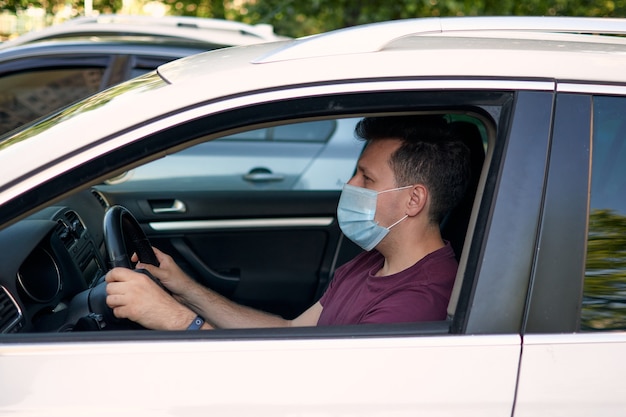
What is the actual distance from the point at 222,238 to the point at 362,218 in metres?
1.85

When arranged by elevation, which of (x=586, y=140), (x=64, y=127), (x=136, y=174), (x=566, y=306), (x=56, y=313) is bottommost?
(x=56, y=313)

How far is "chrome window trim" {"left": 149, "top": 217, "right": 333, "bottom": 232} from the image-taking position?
411 centimetres

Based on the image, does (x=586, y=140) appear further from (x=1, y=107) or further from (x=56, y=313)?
(x=1, y=107)

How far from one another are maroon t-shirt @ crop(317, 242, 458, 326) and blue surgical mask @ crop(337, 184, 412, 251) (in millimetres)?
124

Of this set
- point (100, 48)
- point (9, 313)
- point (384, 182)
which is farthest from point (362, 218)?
point (100, 48)

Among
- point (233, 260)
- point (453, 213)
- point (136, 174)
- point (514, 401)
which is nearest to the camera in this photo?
point (514, 401)

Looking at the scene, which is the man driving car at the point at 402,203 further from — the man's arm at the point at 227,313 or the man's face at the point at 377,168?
the man's arm at the point at 227,313

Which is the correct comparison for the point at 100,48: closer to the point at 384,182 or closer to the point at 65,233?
the point at 65,233

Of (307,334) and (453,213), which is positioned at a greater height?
(453,213)

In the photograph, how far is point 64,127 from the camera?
1.82 m

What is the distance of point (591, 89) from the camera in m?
1.80

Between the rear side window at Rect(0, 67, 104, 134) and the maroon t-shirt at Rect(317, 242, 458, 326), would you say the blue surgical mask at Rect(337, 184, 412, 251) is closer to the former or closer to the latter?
the maroon t-shirt at Rect(317, 242, 458, 326)

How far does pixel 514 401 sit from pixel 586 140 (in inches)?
22.1

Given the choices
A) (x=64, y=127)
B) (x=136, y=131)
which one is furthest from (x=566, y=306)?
(x=64, y=127)
